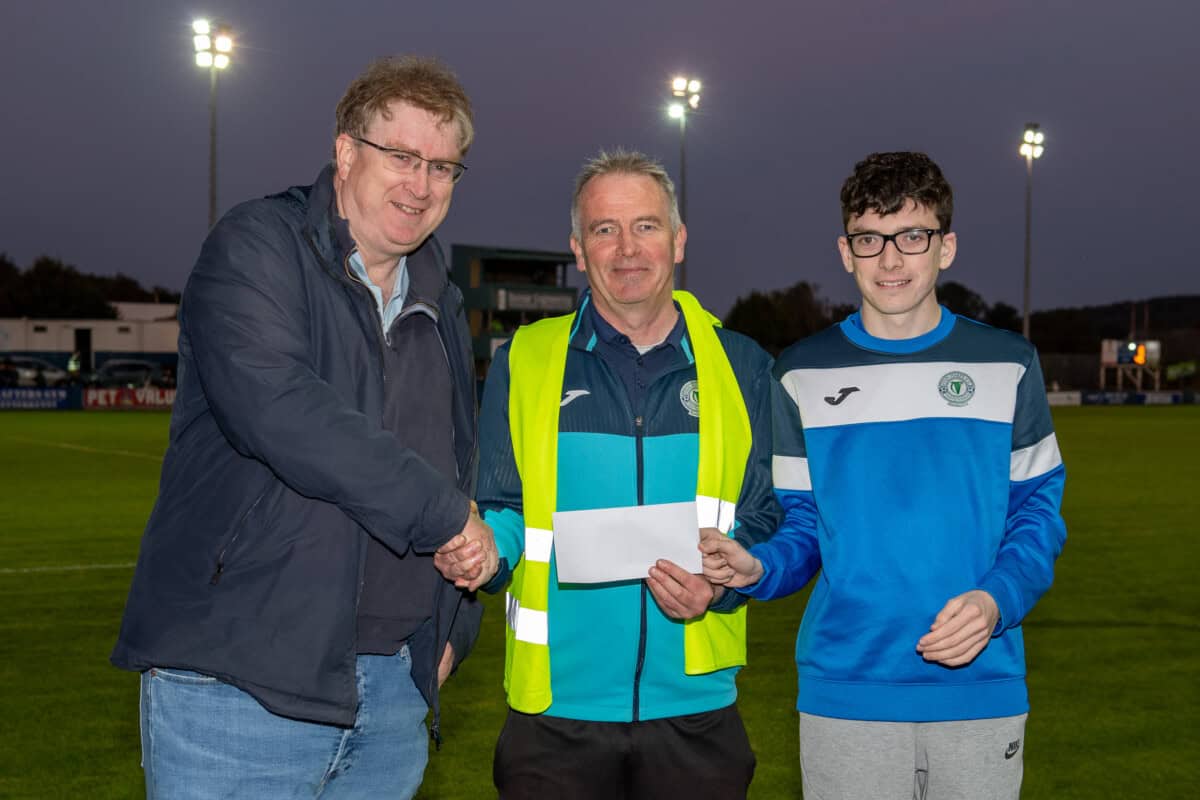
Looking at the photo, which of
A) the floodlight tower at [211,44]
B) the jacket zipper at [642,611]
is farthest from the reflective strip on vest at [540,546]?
the floodlight tower at [211,44]

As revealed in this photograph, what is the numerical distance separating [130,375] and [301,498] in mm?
49851

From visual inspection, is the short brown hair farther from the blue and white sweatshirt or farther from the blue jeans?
the blue jeans

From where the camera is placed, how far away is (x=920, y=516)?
301cm

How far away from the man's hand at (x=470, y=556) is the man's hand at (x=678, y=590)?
0.43 metres

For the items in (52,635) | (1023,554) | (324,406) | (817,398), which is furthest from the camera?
(52,635)

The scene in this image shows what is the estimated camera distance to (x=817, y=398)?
318cm

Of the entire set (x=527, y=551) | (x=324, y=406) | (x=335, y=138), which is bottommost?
(x=527, y=551)

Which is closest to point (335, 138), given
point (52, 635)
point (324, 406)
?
point (324, 406)

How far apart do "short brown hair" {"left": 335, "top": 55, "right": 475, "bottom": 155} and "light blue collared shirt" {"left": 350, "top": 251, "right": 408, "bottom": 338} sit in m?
0.33

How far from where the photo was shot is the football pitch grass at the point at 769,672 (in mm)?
5418

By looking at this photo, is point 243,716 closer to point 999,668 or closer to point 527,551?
point 527,551

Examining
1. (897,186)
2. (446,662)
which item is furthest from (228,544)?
(897,186)

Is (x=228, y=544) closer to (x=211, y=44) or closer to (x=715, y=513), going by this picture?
(x=715, y=513)

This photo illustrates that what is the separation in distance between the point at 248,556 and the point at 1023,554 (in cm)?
186
